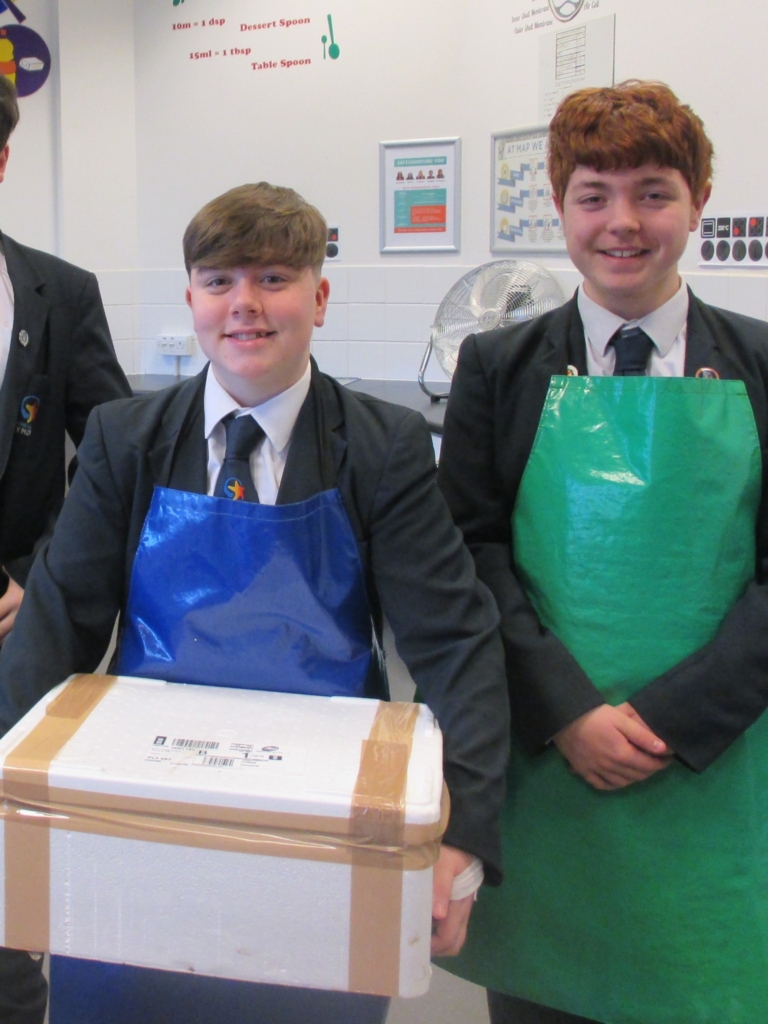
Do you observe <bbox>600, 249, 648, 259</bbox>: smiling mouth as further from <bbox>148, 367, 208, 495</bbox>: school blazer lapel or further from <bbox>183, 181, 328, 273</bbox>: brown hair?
<bbox>148, 367, 208, 495</bbox>: school blazer lapel

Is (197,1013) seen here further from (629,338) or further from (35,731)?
(629,338)

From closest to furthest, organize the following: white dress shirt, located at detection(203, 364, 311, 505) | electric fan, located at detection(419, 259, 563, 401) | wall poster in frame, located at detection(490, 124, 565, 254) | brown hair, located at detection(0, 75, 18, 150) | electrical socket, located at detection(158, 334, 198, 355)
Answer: white dress shirt, located at detection(203, 364, 311, 505) < brown hair, located at detection(0, 75, 18, 150) < electric fan, located at detection(419, 259, 563, 401) < wall poster in frame, located at detection(490, 124, 565, 254) < electrical socket, located at detection(158, 334, 198, 355)

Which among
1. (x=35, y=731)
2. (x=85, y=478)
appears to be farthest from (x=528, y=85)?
(x=35, y=731)

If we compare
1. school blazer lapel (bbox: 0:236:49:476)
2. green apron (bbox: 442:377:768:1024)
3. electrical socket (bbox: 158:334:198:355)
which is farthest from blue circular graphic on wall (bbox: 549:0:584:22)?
green apron (bbox: 442:377:768:1024)

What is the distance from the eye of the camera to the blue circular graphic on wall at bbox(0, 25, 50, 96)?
3363 millimetres

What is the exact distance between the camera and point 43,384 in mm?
1466

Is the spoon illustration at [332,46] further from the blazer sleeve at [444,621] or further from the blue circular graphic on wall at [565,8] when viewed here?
the blazer sleeve at [444,621]

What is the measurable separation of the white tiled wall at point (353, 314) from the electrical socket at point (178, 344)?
3cm

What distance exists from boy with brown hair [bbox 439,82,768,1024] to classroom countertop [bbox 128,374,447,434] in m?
1.07

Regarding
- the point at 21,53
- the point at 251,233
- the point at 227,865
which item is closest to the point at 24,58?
the point at 21,53

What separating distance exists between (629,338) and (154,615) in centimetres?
65

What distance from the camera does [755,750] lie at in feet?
3.70

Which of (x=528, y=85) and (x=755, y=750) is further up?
(x=528, y=85)

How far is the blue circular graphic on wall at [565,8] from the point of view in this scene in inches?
105
